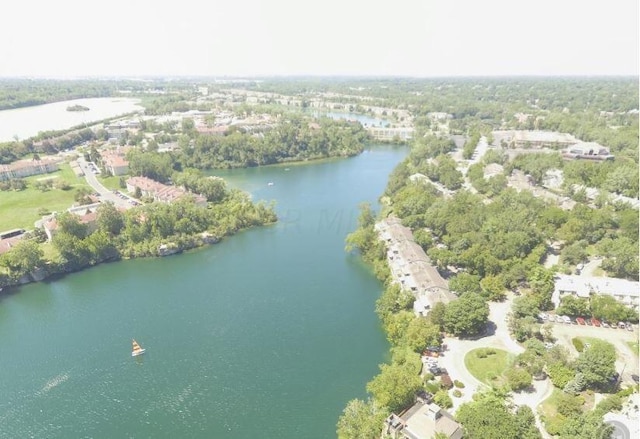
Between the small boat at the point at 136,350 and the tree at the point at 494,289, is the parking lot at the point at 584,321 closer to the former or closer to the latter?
the tree at the point at 494,289

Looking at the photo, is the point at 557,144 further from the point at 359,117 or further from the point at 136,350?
the point at 136,350

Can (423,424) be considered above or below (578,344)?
above

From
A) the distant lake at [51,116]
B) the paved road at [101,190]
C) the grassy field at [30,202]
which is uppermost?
the distant lake at [51,116]

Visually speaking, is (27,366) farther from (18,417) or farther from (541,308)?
(541,308)

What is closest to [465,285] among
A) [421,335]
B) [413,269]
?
[413,269]

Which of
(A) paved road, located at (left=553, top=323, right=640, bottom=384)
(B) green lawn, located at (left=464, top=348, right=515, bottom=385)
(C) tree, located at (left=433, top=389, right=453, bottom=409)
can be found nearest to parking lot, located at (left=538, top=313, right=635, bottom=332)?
(A) paved road, located at (left=553, top=323, right=640, bottom=384)

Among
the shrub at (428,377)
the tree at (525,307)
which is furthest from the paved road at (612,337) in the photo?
the shrub at (428,377)

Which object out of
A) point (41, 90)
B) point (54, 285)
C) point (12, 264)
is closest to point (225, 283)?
point (54, 285)
